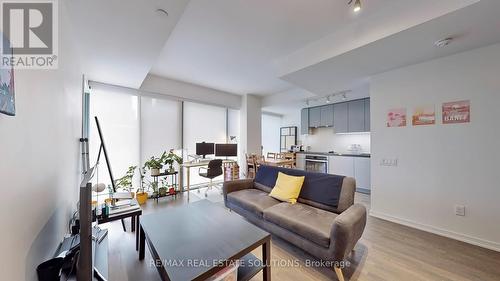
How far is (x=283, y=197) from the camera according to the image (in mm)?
2424

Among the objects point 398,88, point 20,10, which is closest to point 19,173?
point 20,10

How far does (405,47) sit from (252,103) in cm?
372

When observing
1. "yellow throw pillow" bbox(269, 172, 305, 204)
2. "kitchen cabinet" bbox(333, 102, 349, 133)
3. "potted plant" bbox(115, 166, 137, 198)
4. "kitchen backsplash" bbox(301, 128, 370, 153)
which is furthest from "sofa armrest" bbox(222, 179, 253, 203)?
"kitchen backsplash" bbox(301, 128, 370, 153)

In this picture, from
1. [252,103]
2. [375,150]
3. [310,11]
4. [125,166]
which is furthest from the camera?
[252,103]

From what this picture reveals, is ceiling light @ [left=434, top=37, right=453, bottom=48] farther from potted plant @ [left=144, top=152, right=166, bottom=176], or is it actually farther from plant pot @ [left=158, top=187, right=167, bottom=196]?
plant pot @ [left=158, top=187, right=167, bottom=196]

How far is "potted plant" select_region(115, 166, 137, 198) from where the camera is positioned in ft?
11.0

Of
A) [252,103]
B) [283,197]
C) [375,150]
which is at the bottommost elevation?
[283,197]

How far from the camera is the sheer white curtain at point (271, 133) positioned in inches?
305

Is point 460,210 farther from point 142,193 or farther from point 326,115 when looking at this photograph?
point 142,193

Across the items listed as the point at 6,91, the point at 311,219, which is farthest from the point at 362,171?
the point at 6,91

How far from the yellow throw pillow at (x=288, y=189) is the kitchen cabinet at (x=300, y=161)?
356cm

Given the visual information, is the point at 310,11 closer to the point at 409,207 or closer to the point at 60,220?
the point at 409,207

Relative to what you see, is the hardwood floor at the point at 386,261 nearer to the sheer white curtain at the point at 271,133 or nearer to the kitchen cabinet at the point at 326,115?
the kitchen cabinet at the point at 326,115

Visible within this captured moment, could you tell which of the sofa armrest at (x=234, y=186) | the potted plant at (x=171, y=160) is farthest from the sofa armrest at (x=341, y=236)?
the potted plant at (x=171, y=160)
